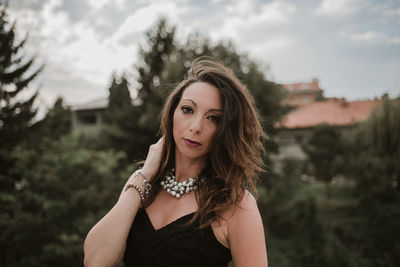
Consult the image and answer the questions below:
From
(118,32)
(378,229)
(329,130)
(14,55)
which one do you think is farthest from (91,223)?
(329,130)

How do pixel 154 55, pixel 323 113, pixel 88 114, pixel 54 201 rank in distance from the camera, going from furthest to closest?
pixel 88 114
pixel 323 113
pixel 154 55
pixel 54 201

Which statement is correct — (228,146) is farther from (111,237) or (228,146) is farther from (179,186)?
(111,237)

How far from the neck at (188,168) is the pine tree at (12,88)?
304 inches

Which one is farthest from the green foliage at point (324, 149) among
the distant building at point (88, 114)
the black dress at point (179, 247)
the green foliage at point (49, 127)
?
the distant building at point (88, 114)

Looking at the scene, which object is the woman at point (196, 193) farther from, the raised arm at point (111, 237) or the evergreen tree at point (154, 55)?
the evergreen tree at point (154, 55)

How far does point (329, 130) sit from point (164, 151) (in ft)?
52.2

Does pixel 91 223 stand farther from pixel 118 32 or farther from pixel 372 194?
pixel 372 194

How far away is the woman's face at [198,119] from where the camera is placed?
5.78ft

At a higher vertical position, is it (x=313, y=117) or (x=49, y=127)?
(x=49, y=127)

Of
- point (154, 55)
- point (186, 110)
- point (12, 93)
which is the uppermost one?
point (154, 55)

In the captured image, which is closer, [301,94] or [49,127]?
[49,127]

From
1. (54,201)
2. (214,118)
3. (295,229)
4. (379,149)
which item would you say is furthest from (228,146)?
(379,149)

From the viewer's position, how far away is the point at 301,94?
843 inches

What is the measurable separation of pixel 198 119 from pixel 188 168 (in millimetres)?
391
